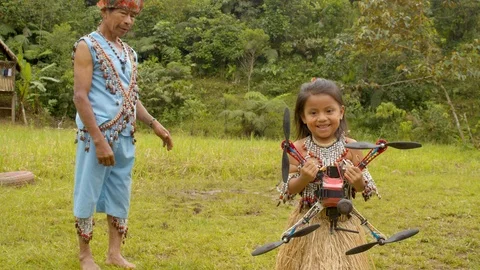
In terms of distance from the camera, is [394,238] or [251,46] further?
[251,46]

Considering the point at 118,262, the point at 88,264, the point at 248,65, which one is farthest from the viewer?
the point at 248,65

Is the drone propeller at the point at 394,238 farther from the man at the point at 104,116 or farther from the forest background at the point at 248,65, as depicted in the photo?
the forest background at the point at 248,65

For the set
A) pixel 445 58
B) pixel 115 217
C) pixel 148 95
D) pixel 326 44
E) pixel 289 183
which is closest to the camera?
pixel 289 183

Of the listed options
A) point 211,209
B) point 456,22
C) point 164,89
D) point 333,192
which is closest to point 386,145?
point 333,192

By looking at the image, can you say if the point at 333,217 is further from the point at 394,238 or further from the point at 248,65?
the point at 248,65

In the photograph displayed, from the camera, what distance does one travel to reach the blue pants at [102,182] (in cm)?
336

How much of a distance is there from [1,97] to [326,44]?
9.16 meters

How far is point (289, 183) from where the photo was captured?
267 centimetres

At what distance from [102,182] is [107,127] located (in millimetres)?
309

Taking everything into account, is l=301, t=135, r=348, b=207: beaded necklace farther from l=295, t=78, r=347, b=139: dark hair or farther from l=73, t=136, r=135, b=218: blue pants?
l=73, t=136, r=135, b=218: blue pants

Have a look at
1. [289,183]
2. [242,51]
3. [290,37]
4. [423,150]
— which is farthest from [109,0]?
[290,37]

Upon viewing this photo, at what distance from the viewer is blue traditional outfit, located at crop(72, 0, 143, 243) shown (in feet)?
11.0

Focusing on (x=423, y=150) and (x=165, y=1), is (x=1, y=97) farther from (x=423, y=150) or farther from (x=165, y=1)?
(x=423, y=150)

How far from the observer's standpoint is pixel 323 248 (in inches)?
106
